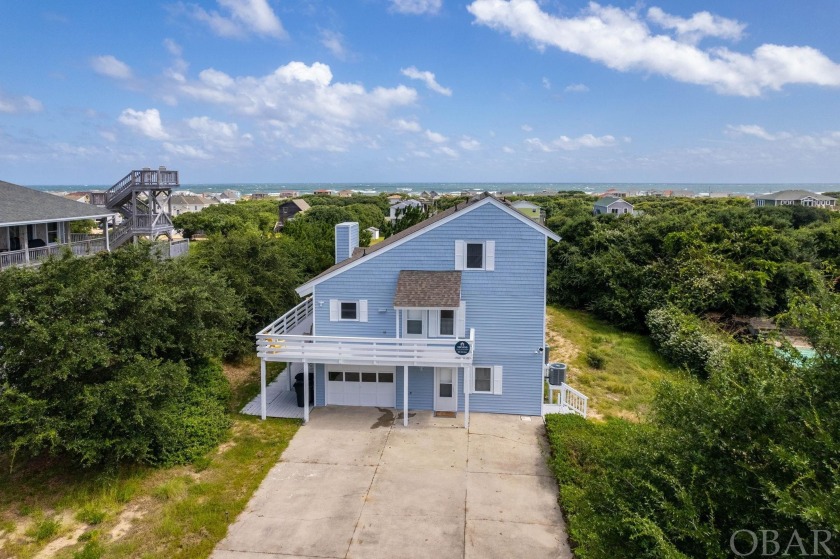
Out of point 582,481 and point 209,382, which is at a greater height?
point 209,382

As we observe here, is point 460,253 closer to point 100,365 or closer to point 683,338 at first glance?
point 100,365

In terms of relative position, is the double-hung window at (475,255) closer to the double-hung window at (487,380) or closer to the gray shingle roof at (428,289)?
the gray shingle roof at (428,289)

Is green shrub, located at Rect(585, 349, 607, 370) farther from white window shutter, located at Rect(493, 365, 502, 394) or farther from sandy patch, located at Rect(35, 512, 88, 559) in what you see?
sandy patch, located at Rect(35, 512, 88, 559)

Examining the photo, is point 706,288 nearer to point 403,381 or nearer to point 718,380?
point 403,381

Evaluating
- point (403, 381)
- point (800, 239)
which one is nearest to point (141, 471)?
point (403, 381)

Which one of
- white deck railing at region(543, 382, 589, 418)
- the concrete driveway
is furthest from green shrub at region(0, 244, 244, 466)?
white deck railing at region(543, 382, 589, 418)

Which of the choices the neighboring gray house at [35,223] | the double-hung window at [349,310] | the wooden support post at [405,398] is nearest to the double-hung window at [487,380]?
the wooden support post at [405,398]

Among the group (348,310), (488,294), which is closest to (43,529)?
(348,310)
